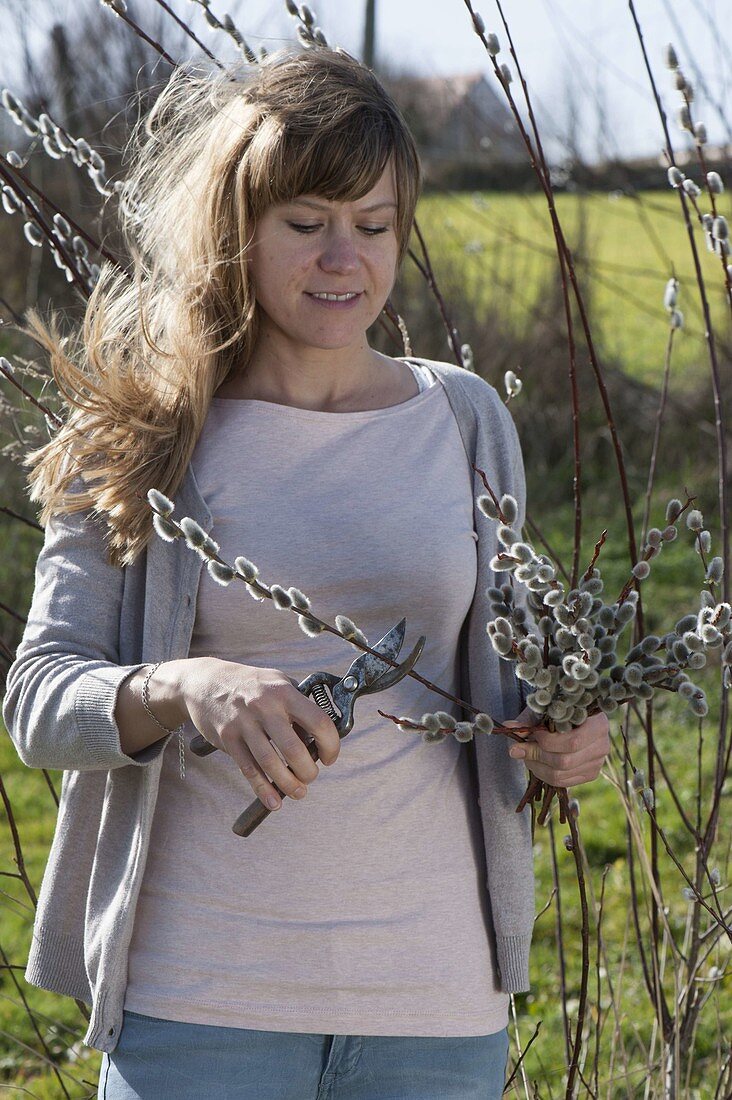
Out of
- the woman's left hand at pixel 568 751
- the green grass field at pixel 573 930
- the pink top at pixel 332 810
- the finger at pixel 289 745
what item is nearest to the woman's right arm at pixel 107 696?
the finger at pixel 289 745

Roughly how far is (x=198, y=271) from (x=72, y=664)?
0.59m

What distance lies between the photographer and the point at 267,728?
1247 millimetres

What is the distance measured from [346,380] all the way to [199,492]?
303 mm

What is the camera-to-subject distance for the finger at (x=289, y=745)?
1236 mm

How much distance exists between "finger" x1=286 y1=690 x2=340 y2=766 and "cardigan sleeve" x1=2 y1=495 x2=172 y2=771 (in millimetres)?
269

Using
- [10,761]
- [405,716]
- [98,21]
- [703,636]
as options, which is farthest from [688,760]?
[98,21]

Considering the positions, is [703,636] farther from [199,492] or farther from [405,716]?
[199,492]

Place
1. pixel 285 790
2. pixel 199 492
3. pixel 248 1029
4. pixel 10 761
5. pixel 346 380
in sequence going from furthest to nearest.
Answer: pixel 10 761, pixel 346 380, pixel 199 492, pixel 248 1029, pixel 285 790

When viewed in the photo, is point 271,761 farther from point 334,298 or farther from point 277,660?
point 334,298

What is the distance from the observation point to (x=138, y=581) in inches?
62.8

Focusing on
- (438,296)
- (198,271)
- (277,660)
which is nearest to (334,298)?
(198,271)

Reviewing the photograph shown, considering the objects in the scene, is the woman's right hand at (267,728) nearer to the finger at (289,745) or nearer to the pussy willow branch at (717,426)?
the finger at (289,745)

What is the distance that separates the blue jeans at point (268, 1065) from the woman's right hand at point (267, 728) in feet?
1.33

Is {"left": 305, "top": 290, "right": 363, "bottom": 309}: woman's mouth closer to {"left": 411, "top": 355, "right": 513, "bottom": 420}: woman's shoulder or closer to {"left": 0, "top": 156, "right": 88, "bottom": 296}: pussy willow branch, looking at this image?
{"left": 411, "top": 355, "right": 513, "bottom": 420}: woman's shoulder
